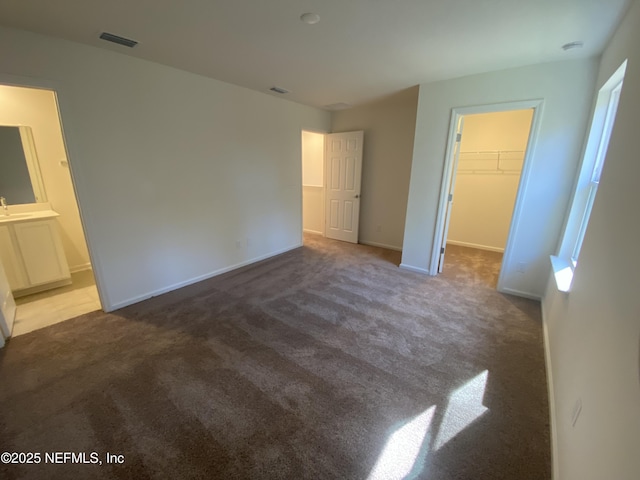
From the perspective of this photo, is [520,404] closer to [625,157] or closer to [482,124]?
[625,157]

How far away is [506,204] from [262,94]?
4.21 m

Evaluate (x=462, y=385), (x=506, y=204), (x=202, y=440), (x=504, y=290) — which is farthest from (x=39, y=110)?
(x=506, y=204)

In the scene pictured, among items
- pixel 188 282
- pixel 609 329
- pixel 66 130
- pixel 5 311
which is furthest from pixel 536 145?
pixel 5 311

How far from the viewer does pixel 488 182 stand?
4.57 metres

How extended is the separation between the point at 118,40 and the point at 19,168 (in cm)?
225

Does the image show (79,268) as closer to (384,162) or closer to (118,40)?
(118,40)

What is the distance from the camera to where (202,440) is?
1457 mm

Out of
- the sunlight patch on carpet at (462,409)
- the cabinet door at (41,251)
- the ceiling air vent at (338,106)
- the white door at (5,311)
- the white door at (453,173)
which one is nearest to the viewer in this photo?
the sunlight patch on carpet at (462,409)

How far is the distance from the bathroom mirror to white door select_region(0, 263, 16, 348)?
1118 mm

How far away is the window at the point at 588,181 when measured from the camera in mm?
2139

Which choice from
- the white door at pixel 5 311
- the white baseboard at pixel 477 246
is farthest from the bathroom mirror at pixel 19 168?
the white baseboard at pixel 477 246

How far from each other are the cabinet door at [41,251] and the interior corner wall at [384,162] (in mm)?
4426

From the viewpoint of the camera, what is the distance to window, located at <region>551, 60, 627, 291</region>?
2139mm

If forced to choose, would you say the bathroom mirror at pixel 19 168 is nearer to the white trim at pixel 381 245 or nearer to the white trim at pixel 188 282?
the white trim at pixel 188 282
